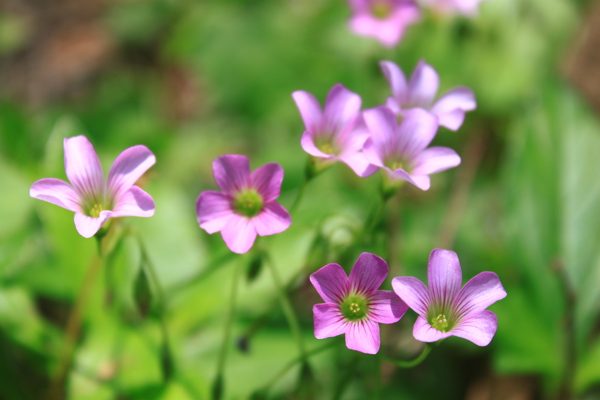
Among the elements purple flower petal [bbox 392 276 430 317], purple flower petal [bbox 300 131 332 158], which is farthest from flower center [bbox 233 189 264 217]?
purple flower petal [bbox 392 276 430 317]

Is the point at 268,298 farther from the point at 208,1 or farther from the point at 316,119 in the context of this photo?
the point at 208,1

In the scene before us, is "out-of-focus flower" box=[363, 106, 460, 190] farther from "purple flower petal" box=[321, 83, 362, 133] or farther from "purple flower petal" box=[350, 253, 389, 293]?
"purple flower petal" box=[350, 253, 389, 293]

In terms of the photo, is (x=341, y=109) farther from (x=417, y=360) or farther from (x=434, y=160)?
(x=417, y=360)

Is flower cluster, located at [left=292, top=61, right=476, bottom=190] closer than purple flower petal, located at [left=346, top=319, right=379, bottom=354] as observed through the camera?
No

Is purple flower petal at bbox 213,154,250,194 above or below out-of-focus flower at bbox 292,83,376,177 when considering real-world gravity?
below

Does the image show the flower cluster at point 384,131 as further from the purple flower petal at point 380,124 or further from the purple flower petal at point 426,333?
the purple flower petal at point 426,333

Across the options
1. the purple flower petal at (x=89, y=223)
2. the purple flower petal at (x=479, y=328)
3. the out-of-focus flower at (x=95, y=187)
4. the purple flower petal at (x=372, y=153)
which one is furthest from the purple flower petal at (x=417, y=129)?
the purple flower petal at (x=89, y=223)
